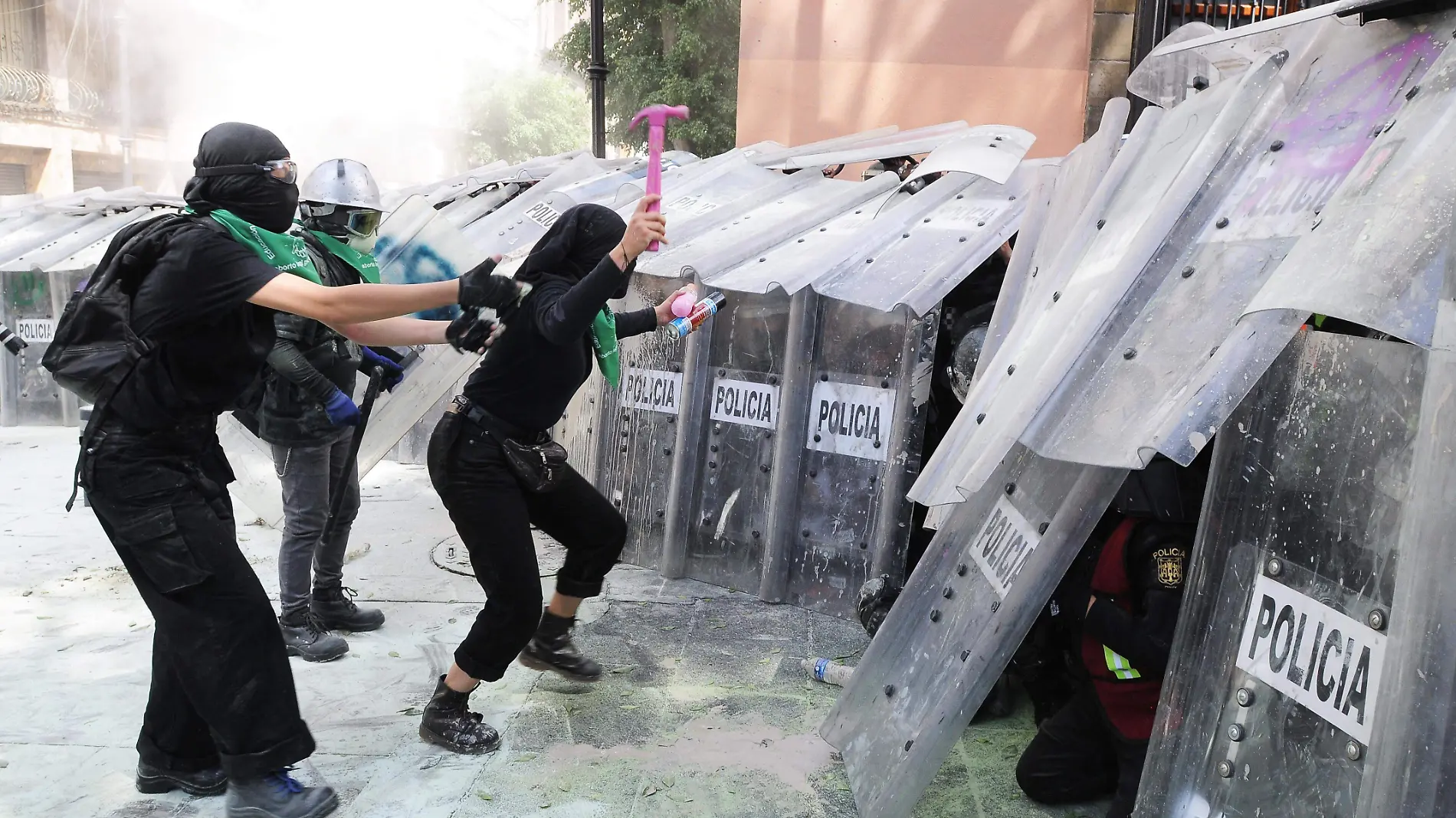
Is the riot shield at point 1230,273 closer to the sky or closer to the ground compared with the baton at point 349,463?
closer to the sky

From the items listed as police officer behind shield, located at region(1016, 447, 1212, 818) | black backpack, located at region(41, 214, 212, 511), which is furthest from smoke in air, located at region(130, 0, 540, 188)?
police officer behind shield, located at region(1016, 447, 1212, 818)

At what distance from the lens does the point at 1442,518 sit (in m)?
1.80

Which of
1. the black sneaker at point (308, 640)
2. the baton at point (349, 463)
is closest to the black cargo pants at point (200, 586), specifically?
the black sneaker at point (308, 640)

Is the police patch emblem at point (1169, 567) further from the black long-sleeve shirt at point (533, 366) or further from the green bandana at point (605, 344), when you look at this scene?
the green bandana at point (605, 344)

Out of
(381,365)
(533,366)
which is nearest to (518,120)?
(381,365)

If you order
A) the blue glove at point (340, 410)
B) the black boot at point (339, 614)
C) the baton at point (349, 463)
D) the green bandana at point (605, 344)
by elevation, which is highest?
the green bandana at point (605, 344)

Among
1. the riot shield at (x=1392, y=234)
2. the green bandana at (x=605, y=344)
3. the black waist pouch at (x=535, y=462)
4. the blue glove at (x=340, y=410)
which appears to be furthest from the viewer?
the blue glove at (x=340, y=410)

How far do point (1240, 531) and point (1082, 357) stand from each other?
0.50 meters

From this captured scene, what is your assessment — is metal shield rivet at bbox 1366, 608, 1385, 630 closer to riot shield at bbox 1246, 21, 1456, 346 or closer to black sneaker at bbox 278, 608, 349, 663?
riot shield at bbox 1246, 21, 1456, 346

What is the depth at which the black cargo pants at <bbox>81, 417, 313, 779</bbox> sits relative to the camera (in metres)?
2.89

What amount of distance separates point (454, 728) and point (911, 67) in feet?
23.7

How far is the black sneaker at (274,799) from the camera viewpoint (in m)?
3.00

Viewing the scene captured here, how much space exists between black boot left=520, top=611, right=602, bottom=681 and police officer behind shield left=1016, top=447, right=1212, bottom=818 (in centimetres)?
168

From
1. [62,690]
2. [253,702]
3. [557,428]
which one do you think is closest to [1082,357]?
[253,702]
